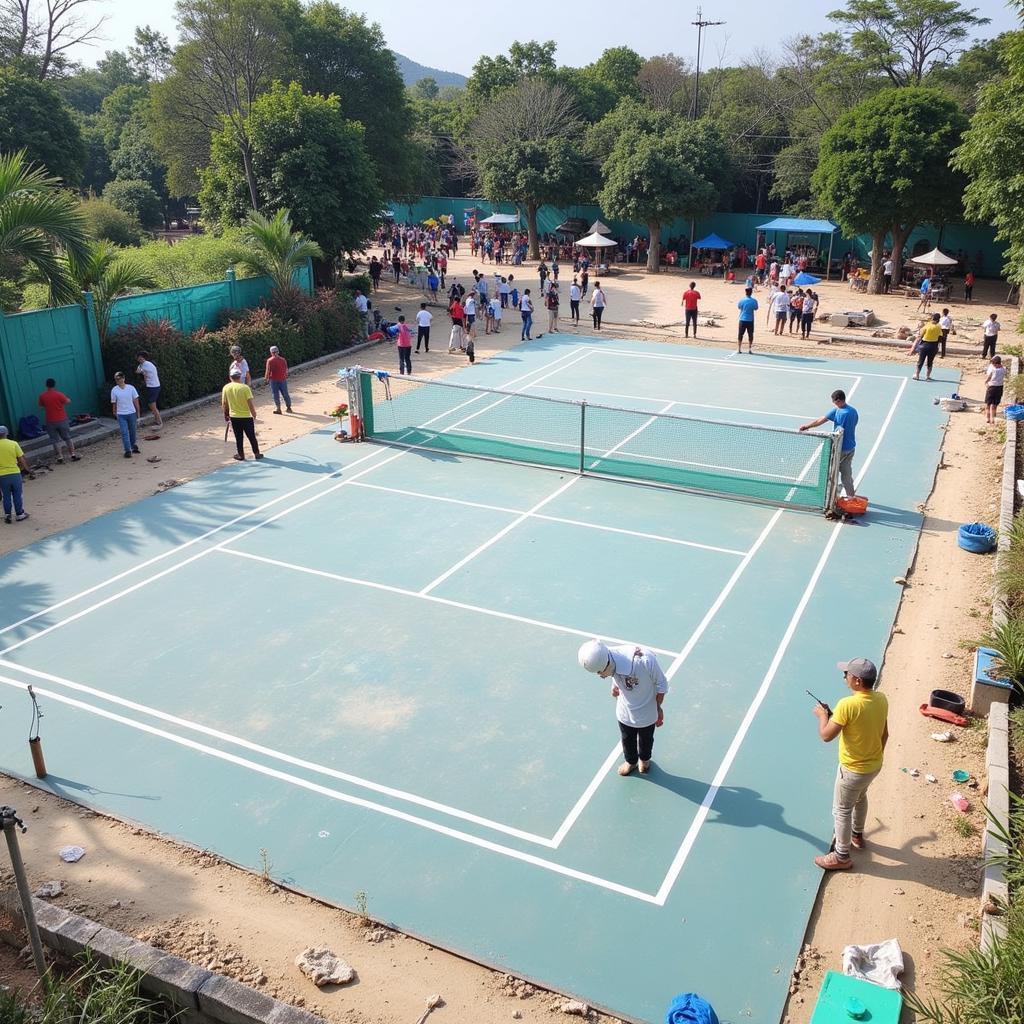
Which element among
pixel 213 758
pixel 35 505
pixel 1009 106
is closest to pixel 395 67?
pixel 1009 106

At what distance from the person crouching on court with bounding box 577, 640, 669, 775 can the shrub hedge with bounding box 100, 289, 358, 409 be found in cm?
1691

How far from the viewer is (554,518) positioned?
15930 mm

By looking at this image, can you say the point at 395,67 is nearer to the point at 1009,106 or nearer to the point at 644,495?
the point at 1009,106

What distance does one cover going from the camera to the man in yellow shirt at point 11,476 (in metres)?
15.6

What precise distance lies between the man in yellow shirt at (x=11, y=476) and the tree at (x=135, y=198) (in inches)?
1821

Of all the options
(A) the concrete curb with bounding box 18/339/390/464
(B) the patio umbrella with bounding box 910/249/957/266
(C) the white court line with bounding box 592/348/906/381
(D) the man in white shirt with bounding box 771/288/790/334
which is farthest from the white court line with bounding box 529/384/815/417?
(B) the patio umbrella with bounding box 910/249/957/266

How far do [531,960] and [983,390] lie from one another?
21.6m

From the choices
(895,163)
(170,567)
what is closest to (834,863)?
(170,567)

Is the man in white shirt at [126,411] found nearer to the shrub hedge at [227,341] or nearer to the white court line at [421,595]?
the shrub hedge at [227,341]

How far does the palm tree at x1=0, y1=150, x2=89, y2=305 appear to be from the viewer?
18.2 meters

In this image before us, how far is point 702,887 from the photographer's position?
8078mm

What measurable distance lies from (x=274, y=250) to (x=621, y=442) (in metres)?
13.7

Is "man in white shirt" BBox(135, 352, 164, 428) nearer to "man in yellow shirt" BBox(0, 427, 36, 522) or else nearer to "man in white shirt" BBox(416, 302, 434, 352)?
"man in yellow shirt" BBox(0, 427, 36, 522)

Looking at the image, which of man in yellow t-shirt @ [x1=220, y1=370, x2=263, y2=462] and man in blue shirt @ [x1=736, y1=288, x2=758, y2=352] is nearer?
man in yellow t-shirt @ [x1=220, y1=370, x2=263, y2=462]
